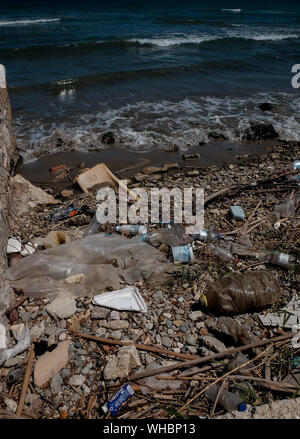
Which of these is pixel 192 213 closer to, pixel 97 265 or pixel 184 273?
pixel 184 273

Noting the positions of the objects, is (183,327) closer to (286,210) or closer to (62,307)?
(62,307)

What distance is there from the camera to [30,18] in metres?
21.3

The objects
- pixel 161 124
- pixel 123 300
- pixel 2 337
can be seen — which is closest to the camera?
pixel 2 337

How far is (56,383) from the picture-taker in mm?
1919

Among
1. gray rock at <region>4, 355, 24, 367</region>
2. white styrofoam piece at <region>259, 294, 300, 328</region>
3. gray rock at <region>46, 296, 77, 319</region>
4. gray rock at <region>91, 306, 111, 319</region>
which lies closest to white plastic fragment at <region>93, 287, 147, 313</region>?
gray rock at <region>91, 306, 111, 319</region>

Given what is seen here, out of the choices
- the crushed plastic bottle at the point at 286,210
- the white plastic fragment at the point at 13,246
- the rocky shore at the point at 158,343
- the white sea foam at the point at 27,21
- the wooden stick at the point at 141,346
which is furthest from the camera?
the white sea foam at the point at 27,21

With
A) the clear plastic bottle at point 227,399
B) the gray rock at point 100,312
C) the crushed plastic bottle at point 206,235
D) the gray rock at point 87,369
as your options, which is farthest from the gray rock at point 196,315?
the crushed plastic bottle at point 206,235

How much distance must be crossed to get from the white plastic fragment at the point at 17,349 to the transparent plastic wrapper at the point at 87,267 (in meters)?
0.43

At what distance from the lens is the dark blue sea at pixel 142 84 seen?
261 inches

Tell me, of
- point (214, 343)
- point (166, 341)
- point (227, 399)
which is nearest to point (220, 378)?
point (227, 399)

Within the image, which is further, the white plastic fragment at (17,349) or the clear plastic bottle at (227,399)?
the white plastic fragment at (17,349)

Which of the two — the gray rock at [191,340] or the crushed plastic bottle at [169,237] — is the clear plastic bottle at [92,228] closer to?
the crushed plastic bottle at [169,237]

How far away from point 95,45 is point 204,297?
14.4 m

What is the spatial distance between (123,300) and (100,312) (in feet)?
0.69
